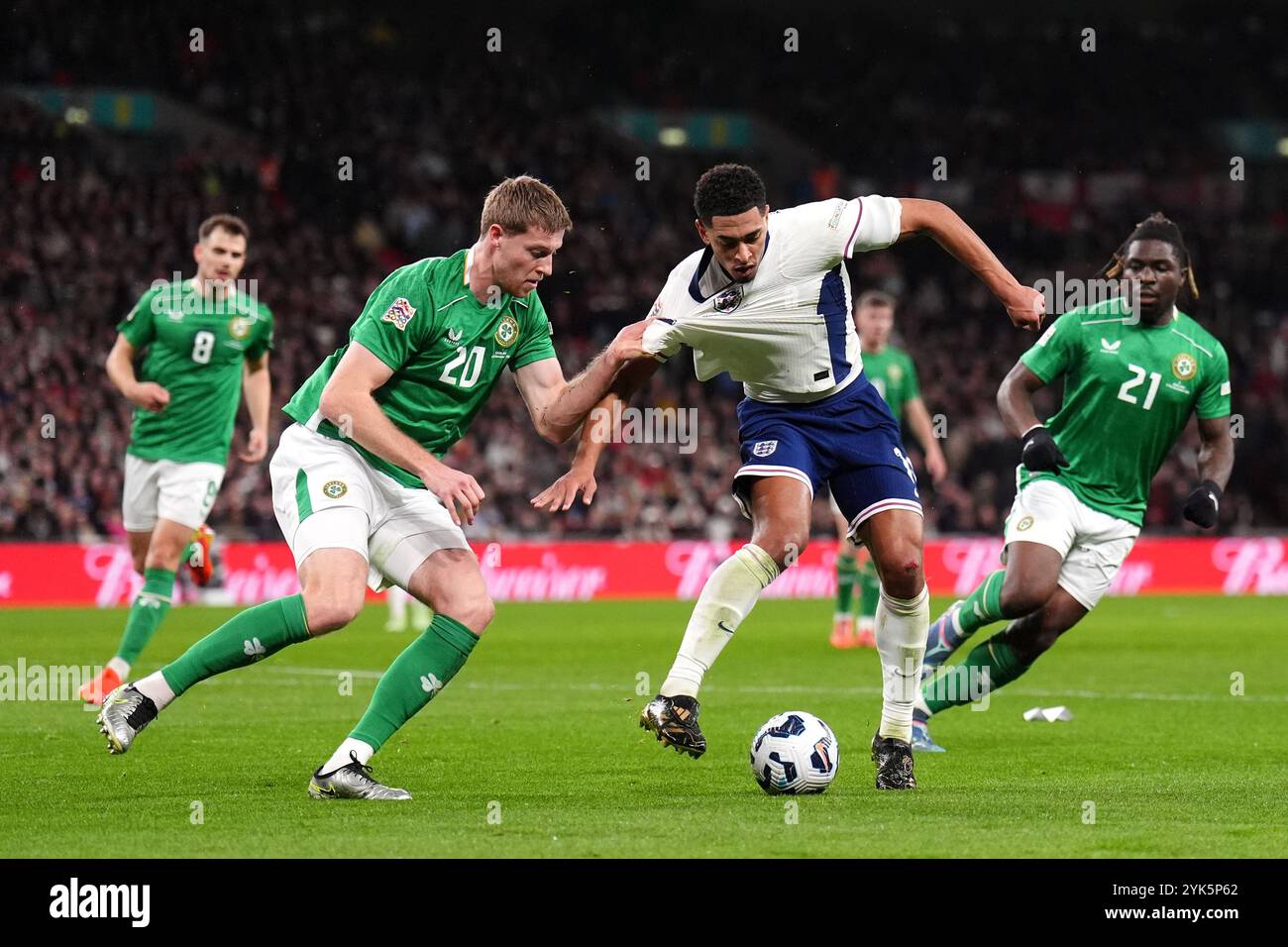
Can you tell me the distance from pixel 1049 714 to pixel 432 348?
4.85 metres

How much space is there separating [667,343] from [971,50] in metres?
30.3

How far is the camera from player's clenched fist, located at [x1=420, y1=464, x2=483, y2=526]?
6066mm

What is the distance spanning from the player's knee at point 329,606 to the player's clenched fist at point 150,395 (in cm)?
457

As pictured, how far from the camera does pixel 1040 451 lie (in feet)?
26.3

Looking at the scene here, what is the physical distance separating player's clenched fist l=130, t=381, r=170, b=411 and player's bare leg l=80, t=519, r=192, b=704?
2.44 feet

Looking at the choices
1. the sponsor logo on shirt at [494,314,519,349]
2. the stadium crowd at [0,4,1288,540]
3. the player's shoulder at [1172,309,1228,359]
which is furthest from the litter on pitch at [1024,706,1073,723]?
the stadium crowd at [0,4,1288,540]

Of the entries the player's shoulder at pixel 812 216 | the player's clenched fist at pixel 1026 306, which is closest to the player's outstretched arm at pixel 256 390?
the player's shoulder at pixel 812 216

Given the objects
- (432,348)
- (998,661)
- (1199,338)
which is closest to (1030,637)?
(998,661)

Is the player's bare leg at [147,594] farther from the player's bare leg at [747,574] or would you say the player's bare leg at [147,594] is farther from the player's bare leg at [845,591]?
the player's bare leg at [845,591]

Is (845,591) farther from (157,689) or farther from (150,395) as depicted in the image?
(157,689)

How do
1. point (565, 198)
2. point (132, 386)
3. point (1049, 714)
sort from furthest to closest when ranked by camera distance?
point (565, 198), point (132, 386), point (1049, 714)

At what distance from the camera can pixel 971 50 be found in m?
35.3

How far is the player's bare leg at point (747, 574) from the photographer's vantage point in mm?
6477

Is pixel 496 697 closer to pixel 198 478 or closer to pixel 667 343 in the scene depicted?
pixel 198 478
